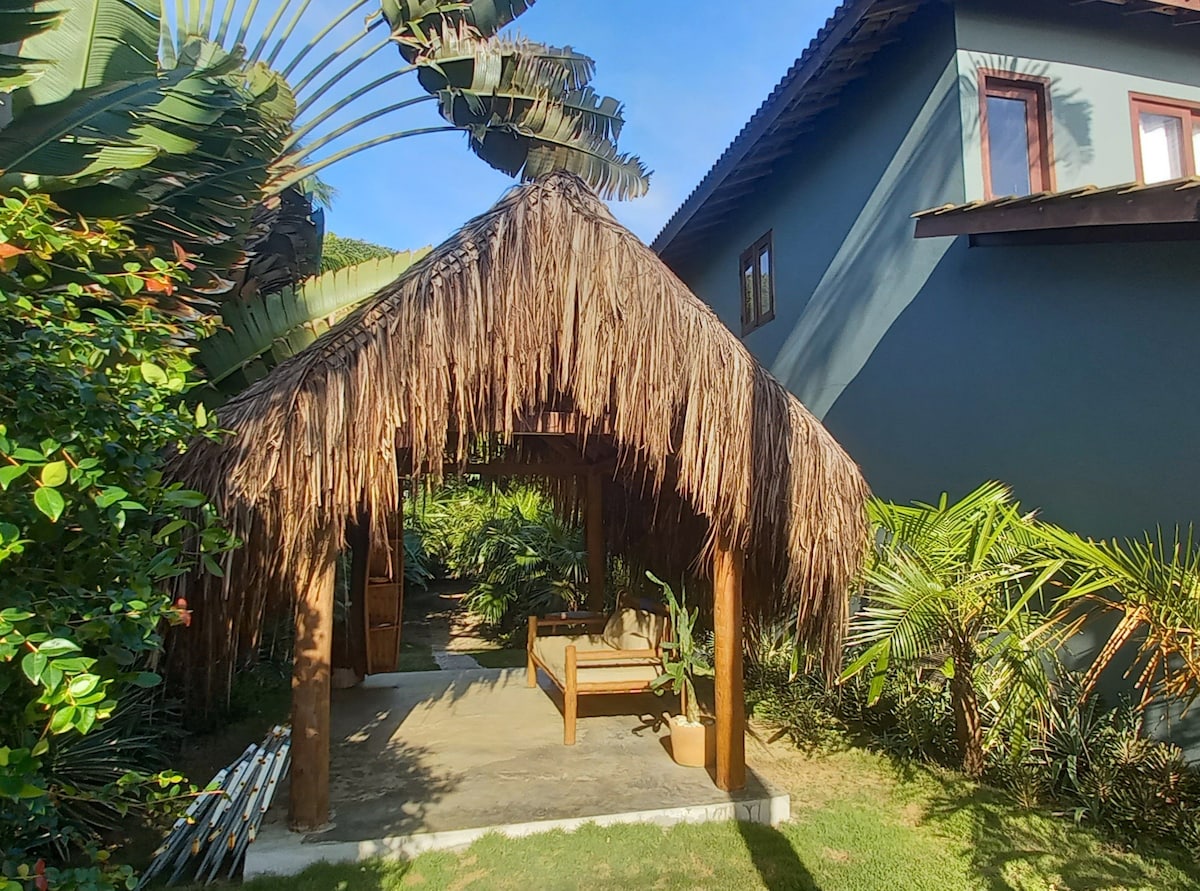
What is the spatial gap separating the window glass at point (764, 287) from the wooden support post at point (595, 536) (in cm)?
436

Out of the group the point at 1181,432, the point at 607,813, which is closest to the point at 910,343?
the point at 1181,432

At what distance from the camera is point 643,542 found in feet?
28.7

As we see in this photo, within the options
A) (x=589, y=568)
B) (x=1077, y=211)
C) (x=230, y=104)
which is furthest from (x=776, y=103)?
(x=230, y=104)

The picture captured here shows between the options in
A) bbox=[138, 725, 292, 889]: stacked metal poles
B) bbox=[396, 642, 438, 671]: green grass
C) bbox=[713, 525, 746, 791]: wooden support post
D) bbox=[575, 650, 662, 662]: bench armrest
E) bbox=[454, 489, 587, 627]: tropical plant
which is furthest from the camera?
bbox=[454, 489, 587, 627]: tropical plant

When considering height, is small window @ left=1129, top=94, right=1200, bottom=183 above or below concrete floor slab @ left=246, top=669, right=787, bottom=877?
above

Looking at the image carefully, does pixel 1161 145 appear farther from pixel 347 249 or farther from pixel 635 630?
pixel 347 249

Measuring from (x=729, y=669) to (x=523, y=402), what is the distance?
2271mm

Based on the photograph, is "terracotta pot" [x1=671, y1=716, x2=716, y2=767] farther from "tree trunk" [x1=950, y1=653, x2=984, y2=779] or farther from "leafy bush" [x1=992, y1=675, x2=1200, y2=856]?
"leafy bush" [x1=992, y1=675, x2=1200, y2=856]

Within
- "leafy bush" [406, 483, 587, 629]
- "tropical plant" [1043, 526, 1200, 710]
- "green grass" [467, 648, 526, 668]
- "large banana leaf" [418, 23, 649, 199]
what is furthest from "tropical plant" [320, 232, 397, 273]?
"tropical plant" [1043, 526, 1200, 710]

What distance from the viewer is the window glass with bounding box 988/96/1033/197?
775 cm

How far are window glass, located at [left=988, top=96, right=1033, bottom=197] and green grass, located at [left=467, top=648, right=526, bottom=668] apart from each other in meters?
7.79

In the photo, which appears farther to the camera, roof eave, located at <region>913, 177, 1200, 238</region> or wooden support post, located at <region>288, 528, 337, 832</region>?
roof eave, located at <region>913, 177, 1200, 238</region>

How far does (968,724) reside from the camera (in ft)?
18.9

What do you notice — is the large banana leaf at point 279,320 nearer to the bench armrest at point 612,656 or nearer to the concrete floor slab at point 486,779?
the concrete floor slab at point 486,779
